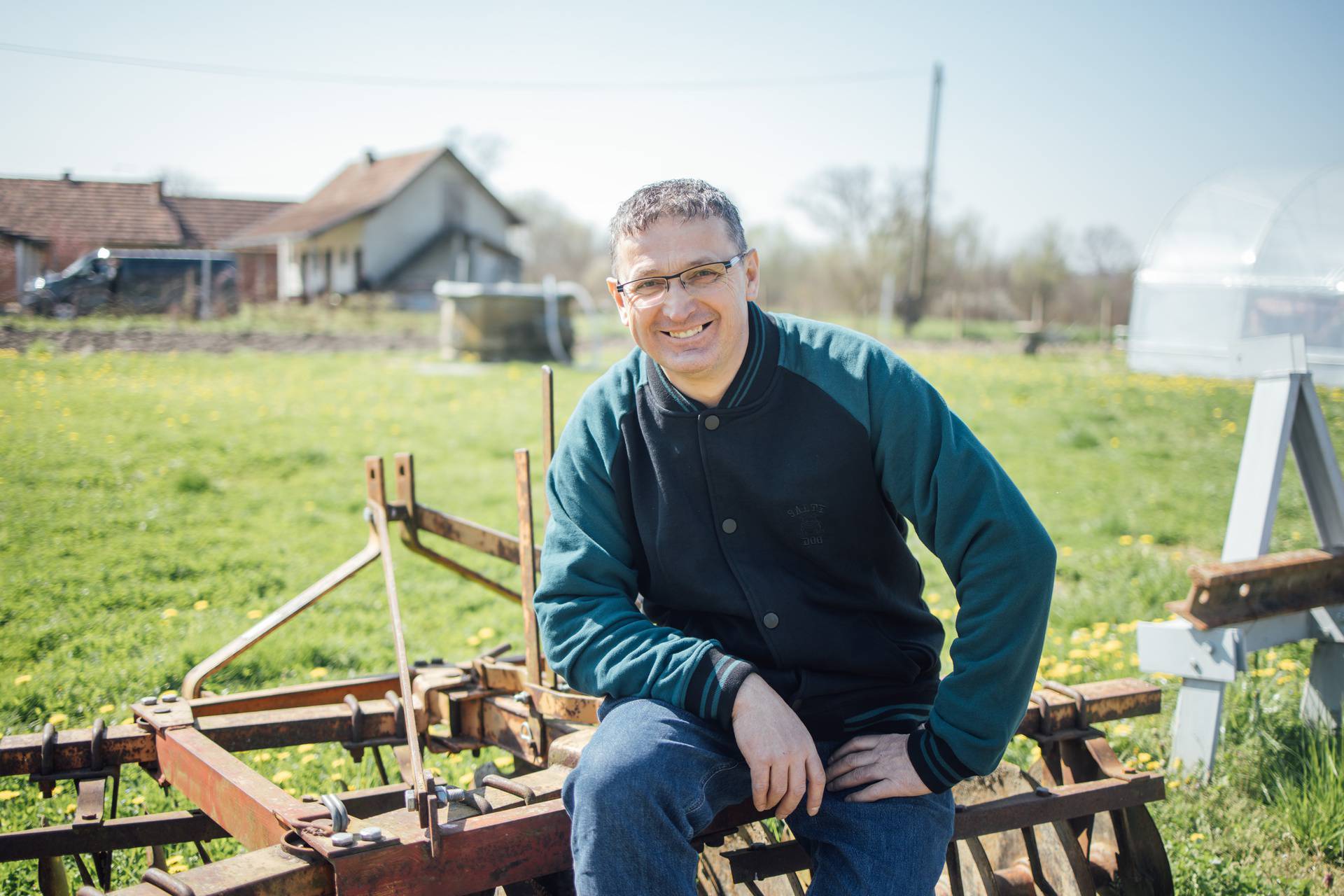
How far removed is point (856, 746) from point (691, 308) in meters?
0.91

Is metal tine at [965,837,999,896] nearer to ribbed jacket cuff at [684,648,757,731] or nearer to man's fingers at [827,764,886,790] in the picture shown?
man's fingers at [827,764,886,790]

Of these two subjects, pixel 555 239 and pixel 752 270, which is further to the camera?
pixel 555 239

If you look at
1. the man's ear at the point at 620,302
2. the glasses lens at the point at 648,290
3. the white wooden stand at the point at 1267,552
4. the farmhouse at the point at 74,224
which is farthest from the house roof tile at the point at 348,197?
the glasses lens at the point at 648,290

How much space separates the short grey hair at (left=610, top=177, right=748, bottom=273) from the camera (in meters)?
2.06

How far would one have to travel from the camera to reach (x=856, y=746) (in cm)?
195

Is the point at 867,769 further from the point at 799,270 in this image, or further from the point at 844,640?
the point at 799,270

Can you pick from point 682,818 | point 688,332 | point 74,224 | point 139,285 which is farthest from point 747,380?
point 139,285

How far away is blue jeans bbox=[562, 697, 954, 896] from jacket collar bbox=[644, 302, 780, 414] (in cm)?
61

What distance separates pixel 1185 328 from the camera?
19.6 meters

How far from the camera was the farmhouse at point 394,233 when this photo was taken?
34.2m

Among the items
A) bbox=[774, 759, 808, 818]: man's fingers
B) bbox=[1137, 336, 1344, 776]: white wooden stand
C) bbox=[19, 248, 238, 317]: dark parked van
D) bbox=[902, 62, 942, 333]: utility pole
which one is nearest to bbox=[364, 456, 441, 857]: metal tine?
bbox=[774, 759, 808, 818]: man's fingers

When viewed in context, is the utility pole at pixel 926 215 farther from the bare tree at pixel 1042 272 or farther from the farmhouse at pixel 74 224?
the farmhouse at pixel 74 224

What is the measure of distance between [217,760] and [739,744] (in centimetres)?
108

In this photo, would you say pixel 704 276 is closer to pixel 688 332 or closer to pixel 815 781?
pixel 688 332
